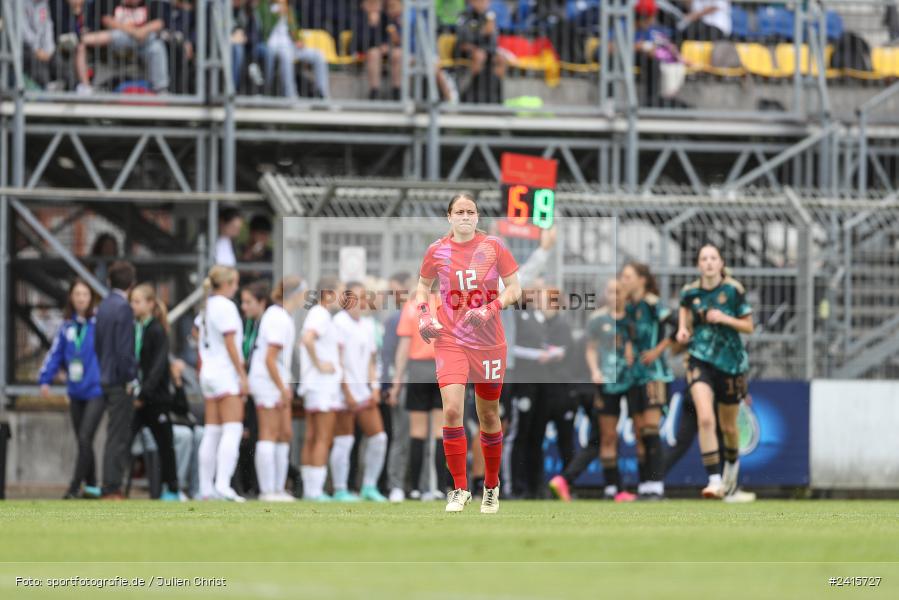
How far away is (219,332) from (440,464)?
2.30 m

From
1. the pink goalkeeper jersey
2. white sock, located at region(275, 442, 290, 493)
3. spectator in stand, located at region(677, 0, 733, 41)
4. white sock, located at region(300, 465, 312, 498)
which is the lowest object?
white sock, located at region(300, 465, 312, 498)

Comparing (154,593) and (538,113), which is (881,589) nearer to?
(154,593)

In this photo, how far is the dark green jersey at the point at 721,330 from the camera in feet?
52.1

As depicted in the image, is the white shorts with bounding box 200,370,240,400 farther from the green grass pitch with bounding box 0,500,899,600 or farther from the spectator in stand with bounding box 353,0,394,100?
the spectator in stand with bounding box 353,0,394,100

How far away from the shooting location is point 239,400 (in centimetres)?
1672

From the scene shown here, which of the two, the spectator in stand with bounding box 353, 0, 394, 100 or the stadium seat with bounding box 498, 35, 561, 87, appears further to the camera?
the stadium seat with bounding box 498, 35, 561, 87

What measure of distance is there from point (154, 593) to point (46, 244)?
18.8 meters

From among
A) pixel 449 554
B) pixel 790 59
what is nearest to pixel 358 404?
pixel 449 554

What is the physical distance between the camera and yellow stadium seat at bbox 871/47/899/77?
81.1 ft

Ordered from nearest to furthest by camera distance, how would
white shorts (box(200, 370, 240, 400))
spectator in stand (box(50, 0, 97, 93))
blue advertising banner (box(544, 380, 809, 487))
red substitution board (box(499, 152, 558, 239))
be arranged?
white shorts (box(200, 370, 240, 400)), red substitution board (box(499, 152, 558, 239)), blue advertising banner (box(544, 380, 809, 487)), spectator in stand (box(50, 0, 97, 93))

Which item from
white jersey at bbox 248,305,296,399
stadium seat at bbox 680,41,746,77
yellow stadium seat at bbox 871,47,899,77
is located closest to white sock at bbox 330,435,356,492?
white jersey at bbox 248,305,296,399

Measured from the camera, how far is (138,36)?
22.0m

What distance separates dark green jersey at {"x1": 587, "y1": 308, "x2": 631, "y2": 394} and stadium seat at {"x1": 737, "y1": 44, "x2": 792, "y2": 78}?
286 inches

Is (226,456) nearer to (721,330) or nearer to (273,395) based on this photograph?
(273,395)
